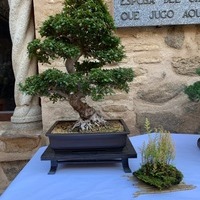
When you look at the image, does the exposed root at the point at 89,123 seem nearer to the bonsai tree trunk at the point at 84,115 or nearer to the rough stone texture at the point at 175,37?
the bonsai tree trunk at the point at 84,115

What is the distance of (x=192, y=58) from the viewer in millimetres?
1968

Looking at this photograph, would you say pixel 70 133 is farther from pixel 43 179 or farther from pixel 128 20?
pixel 128 20

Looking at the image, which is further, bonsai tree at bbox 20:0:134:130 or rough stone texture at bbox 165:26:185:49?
rough stone texture at bbox 165:26:185:49

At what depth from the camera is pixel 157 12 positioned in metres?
1.88

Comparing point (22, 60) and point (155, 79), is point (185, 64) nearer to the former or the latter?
point (155, 79)

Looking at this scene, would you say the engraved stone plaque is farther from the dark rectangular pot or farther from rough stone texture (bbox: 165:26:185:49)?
the dark rectangular pot

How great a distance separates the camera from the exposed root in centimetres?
131

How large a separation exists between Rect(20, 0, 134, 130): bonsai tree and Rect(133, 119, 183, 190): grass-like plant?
0.82ft

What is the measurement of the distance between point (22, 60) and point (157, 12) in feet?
2.63

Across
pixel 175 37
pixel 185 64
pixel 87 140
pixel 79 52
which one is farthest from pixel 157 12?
pixel 87 140

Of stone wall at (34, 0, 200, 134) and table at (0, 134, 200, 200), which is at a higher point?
stone wall at (34, 0, 200, 134)

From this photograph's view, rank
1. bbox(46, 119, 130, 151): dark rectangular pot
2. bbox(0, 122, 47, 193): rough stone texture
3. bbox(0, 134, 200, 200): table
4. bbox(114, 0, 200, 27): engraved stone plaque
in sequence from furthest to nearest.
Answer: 1. bbox(0, 122, 47, 193): rough stone texture
2. bbox(114, 0, 200, 27): engraved stone plaque
3. bbox(46, 119, 130, 151): dark rectangular pot
4. bbox(0, 134, 200, 200): table

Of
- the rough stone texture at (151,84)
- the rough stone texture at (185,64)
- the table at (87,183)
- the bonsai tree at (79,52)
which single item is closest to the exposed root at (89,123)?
the bonsai tree at (79,52)

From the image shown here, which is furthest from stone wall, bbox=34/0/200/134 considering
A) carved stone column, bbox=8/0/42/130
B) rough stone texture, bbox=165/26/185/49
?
carved stone column, bbox=8/0/42/130
